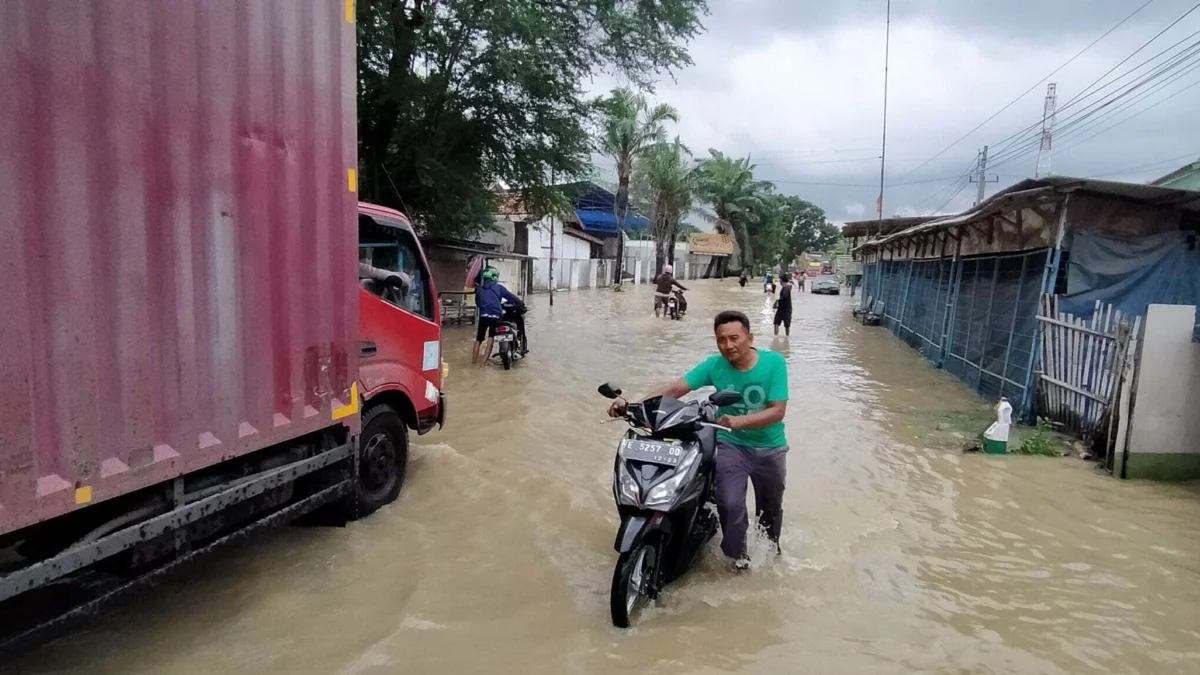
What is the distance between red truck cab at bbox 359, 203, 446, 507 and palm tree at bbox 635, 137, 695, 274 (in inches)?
1546

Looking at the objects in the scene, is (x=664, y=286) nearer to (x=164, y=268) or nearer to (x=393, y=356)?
(x=393, y=356)

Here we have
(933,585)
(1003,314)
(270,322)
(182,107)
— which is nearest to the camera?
(182,107)

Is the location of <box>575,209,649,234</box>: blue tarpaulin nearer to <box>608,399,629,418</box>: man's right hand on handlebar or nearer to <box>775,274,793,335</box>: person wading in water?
<box>775,274,793,335</box>: person wading in water

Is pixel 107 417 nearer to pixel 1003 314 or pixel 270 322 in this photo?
pixel 270 322

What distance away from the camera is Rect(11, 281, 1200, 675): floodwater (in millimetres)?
3494

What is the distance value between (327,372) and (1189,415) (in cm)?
695

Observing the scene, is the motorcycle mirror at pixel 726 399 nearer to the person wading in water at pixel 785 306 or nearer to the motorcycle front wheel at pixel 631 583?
the motorcycle front wheel at pixel 631 583

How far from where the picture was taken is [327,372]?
164 inches

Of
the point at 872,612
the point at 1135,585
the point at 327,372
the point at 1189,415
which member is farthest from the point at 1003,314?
the point at 327,372

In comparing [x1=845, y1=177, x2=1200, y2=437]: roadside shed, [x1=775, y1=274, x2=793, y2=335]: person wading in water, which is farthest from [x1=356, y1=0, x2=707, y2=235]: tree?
[x1=845, y1=177, x2=1200, y2=437]: roadside shed

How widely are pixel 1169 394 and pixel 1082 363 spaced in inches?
45.3

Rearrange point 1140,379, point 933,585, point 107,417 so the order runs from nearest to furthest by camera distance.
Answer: point 107,417 < point 933,585 < point 1140,379

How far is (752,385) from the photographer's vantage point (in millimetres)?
4133

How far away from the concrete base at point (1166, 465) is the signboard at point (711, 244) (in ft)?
166
